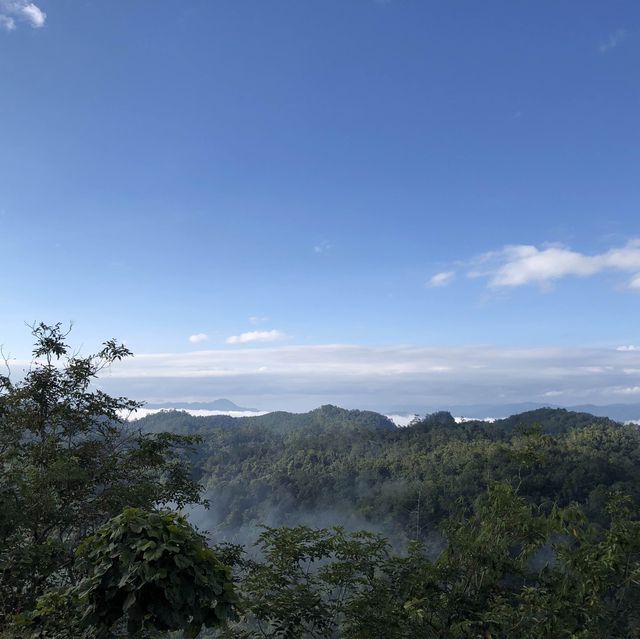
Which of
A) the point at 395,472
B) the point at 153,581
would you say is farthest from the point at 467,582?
the point at 395,472

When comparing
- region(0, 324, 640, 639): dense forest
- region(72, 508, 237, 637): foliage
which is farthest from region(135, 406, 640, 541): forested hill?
region(72, 508, 237, 637): foliage

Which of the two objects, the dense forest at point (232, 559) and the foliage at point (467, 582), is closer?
the dense forest at point (232, 559)

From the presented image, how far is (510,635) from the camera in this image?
499cm

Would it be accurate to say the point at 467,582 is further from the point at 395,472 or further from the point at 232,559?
the point at 395,472

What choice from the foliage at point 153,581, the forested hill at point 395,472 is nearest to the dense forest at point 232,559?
the foliage at point 153,581

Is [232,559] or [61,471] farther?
[232,559]

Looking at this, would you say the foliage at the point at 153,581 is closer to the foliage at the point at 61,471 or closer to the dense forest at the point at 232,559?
the dense forest at the point at 232,559

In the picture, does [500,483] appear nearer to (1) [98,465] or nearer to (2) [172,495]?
(2) [172,495]

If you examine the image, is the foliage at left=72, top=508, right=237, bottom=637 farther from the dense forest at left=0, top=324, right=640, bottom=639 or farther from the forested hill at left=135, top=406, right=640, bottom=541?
the forested hill at left=135, top=406, right=640, bottom=541

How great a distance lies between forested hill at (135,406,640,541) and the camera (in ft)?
232

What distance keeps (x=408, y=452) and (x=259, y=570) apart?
10743cm

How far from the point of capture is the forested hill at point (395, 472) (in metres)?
70.6

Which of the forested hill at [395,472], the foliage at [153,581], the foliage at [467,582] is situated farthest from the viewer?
the forested hill at [395,472]

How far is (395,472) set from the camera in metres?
97.8
